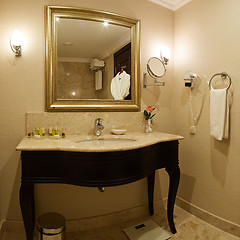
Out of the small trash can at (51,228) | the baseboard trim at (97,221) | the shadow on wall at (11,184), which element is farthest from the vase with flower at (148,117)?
the shadow on wall at (11,184)

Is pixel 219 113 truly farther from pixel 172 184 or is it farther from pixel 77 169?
pixel 77 169

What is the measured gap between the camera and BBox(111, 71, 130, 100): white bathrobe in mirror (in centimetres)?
191

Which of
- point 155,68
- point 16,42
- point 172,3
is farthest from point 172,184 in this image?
point 172,3

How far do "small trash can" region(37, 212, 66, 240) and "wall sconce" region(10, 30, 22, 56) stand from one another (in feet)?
4.41

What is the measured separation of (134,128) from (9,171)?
1.19m

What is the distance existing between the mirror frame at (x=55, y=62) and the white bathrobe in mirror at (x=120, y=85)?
0.17 feet

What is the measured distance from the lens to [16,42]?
5.09 ft

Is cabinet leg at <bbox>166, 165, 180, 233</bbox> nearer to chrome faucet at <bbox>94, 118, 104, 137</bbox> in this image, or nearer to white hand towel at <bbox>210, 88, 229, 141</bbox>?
white hand towel at <bbox>210, 88, 229, 141</bbox>

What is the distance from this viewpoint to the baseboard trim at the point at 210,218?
1.67 m

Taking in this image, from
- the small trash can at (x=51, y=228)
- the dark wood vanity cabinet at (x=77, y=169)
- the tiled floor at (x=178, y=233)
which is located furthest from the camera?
the tiled floor at (x=178, y=233)

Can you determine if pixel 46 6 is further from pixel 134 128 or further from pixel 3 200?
pixel 3 200

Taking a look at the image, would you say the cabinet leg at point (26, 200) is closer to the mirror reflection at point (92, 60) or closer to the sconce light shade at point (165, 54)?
the mirror reflection at point (92, 60)

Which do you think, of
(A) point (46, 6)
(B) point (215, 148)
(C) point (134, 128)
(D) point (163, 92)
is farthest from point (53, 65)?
(B) point (215, 148)

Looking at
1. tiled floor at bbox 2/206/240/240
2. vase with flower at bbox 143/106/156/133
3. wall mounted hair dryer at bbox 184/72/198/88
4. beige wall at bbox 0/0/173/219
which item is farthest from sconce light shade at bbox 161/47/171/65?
tiled floor at bbox 2/206/240/240
